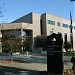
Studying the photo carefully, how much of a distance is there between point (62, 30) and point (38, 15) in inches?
582

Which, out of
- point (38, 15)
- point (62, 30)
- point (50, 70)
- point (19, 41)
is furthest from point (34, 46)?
point (50, 70)

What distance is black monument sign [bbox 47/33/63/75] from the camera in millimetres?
16284

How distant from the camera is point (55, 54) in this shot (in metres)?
16.4

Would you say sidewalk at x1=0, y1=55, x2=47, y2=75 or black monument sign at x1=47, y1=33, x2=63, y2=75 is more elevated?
black monument sign at x1=47, y1=33, x2=63, y2=75

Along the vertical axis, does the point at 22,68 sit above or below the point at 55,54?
below

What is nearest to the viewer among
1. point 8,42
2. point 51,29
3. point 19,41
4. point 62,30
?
point 8,42

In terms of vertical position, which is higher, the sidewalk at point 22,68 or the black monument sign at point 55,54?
the black monument sign at point 55,54

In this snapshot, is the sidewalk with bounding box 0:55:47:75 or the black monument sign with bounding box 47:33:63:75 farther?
the sidewalk with bounding box 0:55:47:75

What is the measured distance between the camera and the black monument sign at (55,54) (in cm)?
1628

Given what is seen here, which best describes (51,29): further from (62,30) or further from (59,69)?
(59,69)

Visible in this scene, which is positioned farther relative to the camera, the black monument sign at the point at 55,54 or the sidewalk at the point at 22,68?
the sidewalk at the point at 22,68

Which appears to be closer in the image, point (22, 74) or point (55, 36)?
point (22, 74)

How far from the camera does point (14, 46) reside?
2758 centimetres

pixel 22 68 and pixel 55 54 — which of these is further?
pixel 22 68
